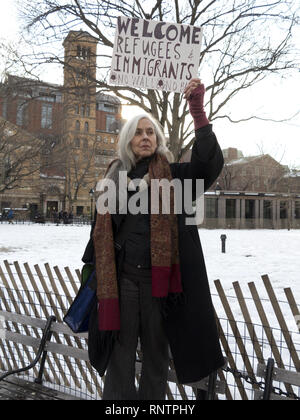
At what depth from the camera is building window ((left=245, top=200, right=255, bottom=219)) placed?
133 ft

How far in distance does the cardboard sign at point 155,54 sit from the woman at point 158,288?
0.56m

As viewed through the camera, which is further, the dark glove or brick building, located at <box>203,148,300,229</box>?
brick building, located at <box>203,148,300,229</box>

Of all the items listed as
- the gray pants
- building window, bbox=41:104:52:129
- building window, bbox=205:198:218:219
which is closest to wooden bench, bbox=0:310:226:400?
the gray pants

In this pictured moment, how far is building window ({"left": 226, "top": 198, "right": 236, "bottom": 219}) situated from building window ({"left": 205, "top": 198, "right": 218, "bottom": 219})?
1482 millimetres

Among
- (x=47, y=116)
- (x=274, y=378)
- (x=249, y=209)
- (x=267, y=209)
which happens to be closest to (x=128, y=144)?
(x=274, y=378)

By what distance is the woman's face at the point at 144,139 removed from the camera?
237 centimetres

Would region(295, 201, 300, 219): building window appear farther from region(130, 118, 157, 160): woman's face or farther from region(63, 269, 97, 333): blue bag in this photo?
region(63, 269, 97, 333): blue bag

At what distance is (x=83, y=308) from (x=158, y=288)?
0.67 metres

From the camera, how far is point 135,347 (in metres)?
2.30

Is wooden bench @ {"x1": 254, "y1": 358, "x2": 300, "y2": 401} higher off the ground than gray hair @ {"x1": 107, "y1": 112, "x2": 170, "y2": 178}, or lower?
lower

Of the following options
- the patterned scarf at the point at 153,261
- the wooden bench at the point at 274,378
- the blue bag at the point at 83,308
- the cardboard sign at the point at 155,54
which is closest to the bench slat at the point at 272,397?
the wooden bench at the point at 274,378

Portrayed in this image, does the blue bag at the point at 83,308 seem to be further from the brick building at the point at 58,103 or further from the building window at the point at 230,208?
the building window at the point at 230,208
